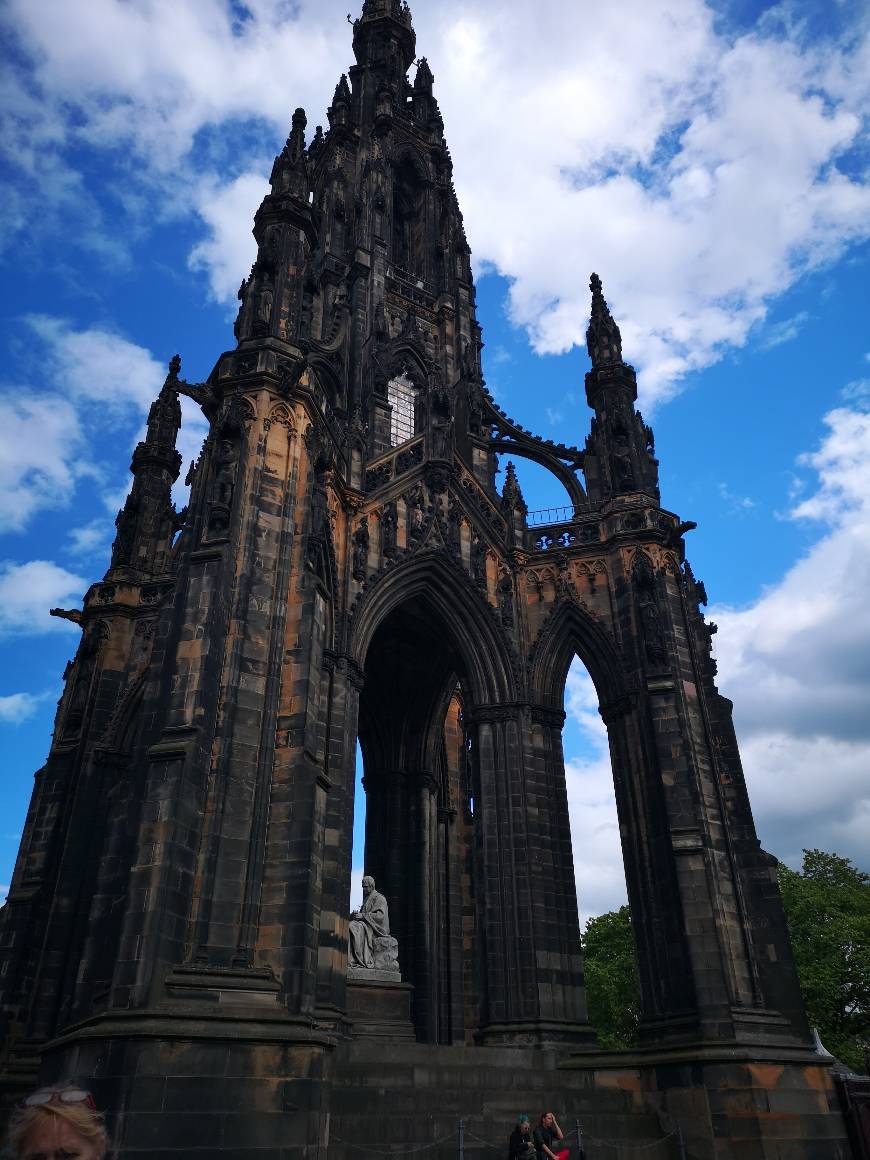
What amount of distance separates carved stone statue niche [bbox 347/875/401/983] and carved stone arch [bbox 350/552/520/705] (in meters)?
5.13

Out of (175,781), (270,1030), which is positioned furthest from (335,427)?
(270,1030)

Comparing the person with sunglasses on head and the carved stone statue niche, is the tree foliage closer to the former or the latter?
the carved stone statue niche

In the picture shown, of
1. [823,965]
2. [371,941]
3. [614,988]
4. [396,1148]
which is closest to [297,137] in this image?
[371,941]

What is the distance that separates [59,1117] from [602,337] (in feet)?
82.6

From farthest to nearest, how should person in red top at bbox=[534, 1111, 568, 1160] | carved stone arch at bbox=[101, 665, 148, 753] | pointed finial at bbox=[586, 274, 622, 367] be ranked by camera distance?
pointed finial at bbox=[586, 274, 622, 367] < carved stone arch at bbox=[101, 665, 148, 753] < person in red top at bbox=[534, 1111, 568, 1160]

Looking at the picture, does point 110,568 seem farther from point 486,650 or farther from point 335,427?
point 486,650

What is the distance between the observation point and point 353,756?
55.8 feet

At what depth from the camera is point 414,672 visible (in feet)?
81.4

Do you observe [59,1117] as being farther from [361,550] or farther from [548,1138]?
[361,550]

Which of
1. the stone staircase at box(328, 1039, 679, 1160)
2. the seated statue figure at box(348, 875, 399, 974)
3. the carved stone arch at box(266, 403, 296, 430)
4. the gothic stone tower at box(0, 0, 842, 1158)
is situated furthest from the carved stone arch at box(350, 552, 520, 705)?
the stone staircase at box(328, 1039, 679, 1160)

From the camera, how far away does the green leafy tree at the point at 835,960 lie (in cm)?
3005

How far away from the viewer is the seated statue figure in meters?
17.0

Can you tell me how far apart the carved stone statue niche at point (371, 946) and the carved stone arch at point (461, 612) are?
202 inches

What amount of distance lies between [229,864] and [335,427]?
11.0m
